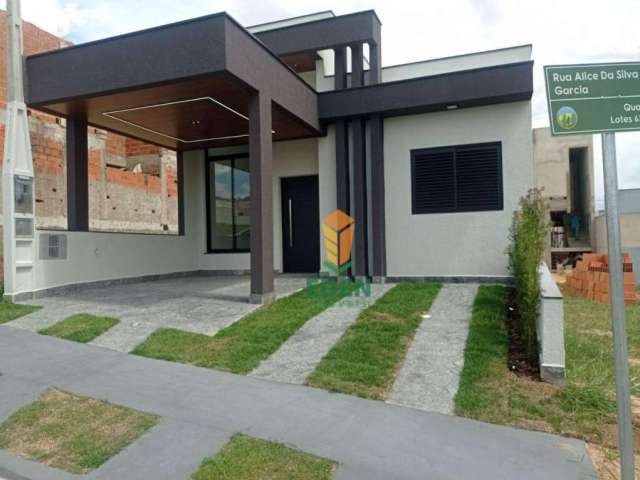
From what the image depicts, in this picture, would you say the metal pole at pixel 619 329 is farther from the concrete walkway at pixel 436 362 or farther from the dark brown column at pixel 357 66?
the dark brown column at pixel 357 66

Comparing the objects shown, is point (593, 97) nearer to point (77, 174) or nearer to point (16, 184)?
point (16, 184)

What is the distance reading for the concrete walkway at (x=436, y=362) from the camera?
14.9 ft

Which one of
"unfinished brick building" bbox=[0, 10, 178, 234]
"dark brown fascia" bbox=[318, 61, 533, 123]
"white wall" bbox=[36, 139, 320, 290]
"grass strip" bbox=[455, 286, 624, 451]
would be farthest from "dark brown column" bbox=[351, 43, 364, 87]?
"unfinished brick building" bbox=[0, 10, 178, 234]

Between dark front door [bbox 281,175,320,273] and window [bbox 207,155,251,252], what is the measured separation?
1.18 m

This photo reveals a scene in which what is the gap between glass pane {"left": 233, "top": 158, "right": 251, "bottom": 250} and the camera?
1247 cm

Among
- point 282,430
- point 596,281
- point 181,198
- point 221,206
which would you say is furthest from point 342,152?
point 282,430

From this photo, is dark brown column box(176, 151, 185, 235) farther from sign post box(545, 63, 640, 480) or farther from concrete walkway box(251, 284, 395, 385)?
sign post box(545, 63, 640, 480)

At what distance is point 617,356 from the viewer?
9.75 feet

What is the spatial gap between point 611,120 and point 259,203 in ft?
17.7

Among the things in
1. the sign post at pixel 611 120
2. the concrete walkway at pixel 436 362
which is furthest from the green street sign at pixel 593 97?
the concrete walkway at pixel 436 362

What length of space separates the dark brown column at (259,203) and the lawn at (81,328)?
2142 millimetres

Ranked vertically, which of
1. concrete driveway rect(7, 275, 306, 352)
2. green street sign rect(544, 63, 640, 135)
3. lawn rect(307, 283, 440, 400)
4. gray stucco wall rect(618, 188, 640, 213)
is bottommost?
lawn rect(307, 283, 440, 400)

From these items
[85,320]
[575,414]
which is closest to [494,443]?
[575,414]

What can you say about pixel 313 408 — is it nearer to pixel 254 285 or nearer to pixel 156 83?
pixel 254 285
